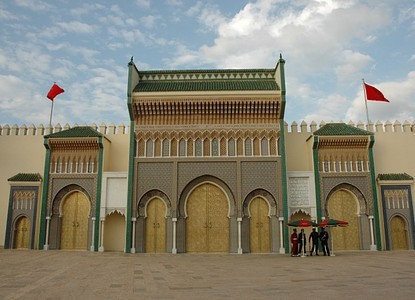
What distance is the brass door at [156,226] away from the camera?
1731cm

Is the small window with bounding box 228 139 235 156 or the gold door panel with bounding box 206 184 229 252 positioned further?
the small window with bounding box 228 139 235 156

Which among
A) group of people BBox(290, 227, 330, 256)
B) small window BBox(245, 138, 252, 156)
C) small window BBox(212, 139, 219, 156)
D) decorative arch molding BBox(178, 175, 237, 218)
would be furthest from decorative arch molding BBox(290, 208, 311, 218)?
small window BBox(212, 139, 219, 156)

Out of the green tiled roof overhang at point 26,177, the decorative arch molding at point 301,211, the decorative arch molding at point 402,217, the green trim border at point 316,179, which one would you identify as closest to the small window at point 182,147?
the decorative arch molding at point 301,211

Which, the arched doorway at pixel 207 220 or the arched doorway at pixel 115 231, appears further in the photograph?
the arched doorway at pixel 115 231

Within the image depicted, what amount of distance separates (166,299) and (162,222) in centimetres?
1119

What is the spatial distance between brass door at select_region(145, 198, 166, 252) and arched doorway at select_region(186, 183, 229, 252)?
3.77ft

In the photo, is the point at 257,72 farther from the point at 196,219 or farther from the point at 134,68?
the point at 196,219

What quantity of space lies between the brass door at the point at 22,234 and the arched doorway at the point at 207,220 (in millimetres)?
8251

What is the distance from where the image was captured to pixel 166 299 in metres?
6.43

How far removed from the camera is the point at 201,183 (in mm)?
17797

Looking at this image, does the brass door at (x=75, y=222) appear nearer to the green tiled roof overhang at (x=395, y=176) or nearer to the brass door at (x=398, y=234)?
the green tiled roof overhang at (x=395, y=176)

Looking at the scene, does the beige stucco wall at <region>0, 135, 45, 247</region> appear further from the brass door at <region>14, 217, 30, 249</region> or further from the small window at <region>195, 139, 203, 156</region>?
the small window at <region>195, 139, 203, 156</region>

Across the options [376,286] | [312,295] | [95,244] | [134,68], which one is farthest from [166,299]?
[134,68]

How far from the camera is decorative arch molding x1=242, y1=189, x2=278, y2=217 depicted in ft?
57.0
